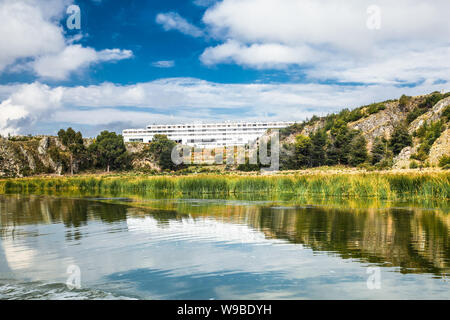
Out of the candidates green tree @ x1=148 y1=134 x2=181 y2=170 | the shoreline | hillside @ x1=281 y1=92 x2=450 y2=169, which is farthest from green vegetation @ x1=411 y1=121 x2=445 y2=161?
green tree @ x1=148 y1=134 x2=181 y2=170

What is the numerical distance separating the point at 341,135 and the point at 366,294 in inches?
2662

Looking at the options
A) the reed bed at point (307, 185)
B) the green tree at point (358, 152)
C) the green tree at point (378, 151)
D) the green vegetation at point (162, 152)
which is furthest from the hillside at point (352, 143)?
the reed bed at point (307, 185)

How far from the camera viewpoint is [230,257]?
36.2ft

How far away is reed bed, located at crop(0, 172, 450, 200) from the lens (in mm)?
27703

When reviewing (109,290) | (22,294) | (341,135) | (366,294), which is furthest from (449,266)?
(341,135)

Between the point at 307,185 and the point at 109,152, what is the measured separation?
66599mm

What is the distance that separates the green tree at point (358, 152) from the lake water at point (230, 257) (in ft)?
163

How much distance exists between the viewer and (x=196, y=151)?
363 ft

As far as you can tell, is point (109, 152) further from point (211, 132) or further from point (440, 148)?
point (211, 132)

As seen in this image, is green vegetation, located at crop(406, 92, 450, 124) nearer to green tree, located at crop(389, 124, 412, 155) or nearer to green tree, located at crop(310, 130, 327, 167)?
green tree, located at crop(389, 124, 412, 155)

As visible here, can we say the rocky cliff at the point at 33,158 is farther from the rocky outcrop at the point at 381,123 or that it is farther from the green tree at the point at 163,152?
the rocky outcrop at the point at 381,123

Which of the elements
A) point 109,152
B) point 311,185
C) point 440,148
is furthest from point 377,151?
point 109,152

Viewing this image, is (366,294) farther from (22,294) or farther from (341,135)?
(341,135)

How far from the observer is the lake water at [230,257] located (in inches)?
326
